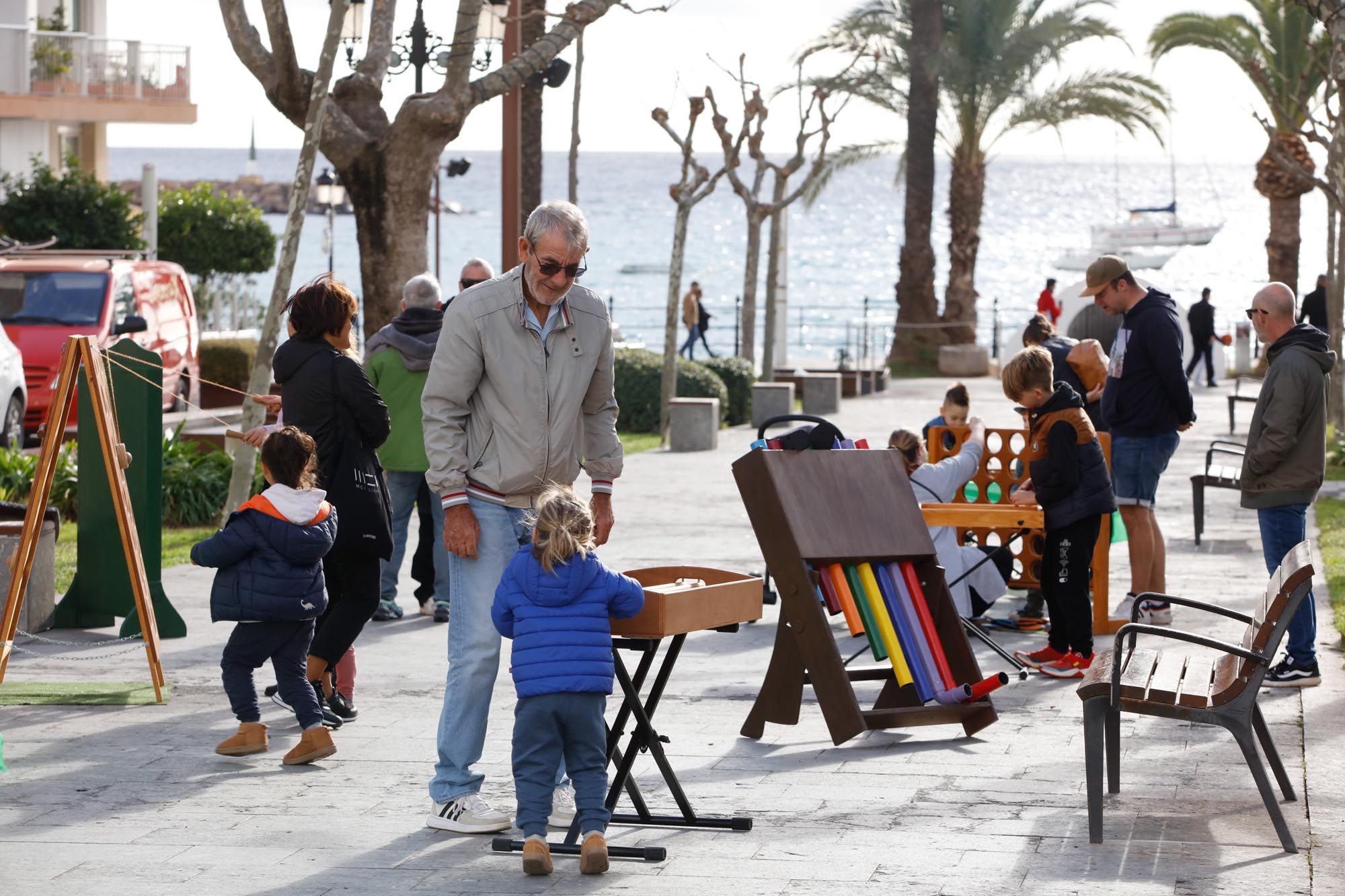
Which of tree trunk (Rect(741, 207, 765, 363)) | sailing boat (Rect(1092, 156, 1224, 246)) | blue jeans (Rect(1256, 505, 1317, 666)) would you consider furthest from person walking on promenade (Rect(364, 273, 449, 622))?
sailing boat (Rect(1092, 156, 1224, 246))

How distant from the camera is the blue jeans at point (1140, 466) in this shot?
914 cm

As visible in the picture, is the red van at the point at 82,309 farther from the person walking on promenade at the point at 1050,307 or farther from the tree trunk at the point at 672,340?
the person walking on promenade at the point at 1050,307

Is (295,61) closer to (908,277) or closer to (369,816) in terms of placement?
(369,816)

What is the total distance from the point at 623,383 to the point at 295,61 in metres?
9.09

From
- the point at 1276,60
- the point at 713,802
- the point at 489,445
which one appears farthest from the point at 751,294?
the point at 489,445

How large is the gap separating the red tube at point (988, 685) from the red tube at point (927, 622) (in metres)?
0.20

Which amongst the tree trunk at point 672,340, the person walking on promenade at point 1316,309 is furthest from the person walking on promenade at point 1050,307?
the tree trunk at point 672,340

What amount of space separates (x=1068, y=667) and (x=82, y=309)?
13014mm

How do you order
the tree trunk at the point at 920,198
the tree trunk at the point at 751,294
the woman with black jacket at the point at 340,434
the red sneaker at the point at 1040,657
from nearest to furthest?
the woman with black jacket at the point at 340,434, the red sneaker at the point at 1040,657, the tree trunk at the point at 751,294, the tree trunk at the point at 920,198

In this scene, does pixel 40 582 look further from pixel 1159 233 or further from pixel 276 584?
pixel 1159 233

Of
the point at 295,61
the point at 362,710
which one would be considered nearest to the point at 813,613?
the point at 362,710

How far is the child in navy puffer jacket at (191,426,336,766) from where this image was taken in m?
6.33

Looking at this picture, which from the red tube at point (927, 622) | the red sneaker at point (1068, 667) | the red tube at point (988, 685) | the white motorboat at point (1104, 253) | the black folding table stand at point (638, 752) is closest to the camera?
the black folding table stand at point (638, 752)

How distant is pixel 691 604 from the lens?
5.26 m
